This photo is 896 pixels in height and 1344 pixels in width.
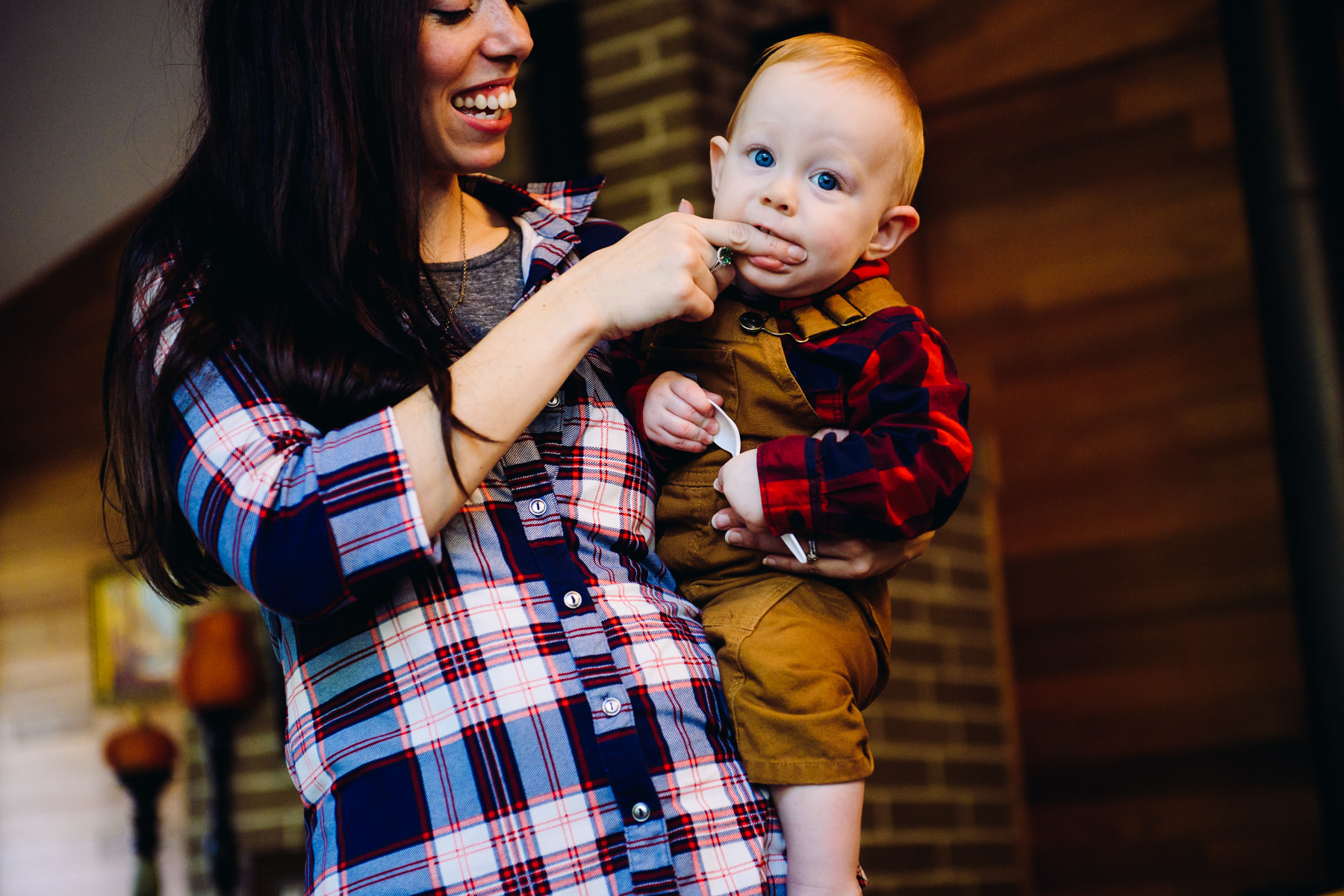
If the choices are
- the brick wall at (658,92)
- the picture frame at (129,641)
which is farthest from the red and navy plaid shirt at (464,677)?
the picture frame at (129,641)

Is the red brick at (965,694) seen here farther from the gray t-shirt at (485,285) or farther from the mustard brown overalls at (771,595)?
the gray t-shirt at (485,285)

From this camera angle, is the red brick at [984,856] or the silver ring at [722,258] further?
the red brick at [984,856]

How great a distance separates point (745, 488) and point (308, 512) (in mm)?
394

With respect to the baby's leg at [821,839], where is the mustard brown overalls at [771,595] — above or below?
above

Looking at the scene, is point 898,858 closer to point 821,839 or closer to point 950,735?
point 950,735

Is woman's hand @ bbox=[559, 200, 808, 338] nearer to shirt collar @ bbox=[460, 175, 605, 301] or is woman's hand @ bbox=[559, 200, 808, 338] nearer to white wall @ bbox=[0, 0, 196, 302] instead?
shirt collar @ bbox=[460, 175, 605, 301]

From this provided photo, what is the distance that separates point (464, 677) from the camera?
1010mm

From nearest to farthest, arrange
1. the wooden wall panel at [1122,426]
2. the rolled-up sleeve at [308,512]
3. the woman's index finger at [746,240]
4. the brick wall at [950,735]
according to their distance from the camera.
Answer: the rolled-up sleeve at [308,512] → the woman's index finger at [746,240] → the brick wall at [950,735] → the wooden wall panel at [1122,426]

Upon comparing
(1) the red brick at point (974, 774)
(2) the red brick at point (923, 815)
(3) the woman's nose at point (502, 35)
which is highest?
(3) the woman's nose at point (502, 35)

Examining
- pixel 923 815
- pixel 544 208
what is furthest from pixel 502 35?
pixel 923 815

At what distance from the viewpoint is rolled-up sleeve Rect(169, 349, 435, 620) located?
3.02 ft

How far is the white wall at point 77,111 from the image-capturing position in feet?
11.9

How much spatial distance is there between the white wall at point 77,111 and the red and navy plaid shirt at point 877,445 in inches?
99.3

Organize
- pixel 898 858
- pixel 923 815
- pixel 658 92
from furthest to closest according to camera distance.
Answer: pixel 658 92 → pixel 923 815 → pixel 898 858
